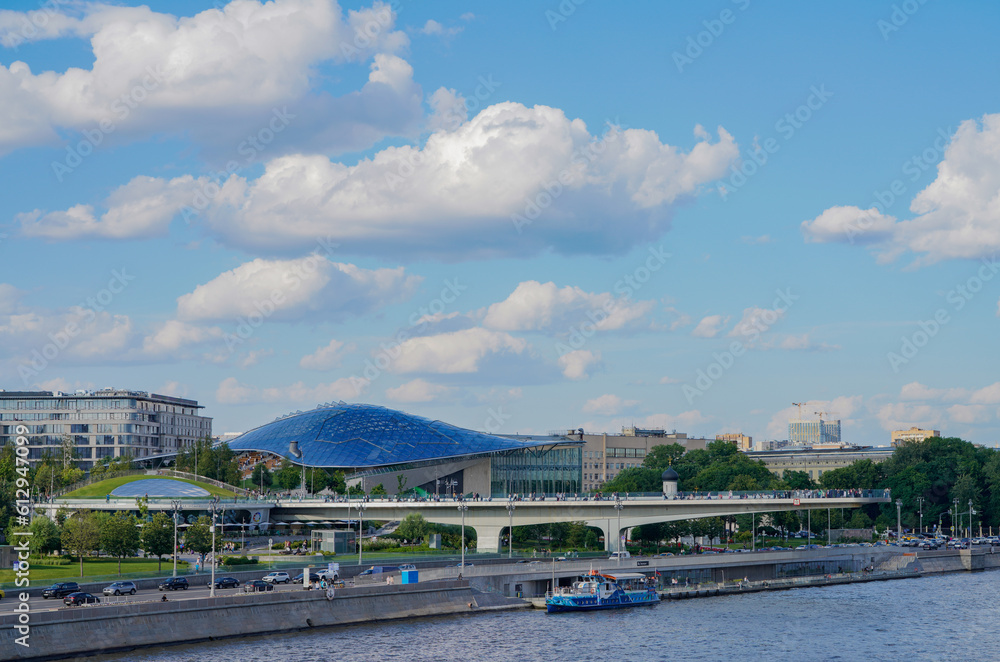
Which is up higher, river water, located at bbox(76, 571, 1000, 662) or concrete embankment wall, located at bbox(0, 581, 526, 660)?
concrete embankment wall, located at bbox(0, 581, 526, 660)

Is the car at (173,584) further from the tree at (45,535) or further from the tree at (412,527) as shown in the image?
the tree at (412,527)

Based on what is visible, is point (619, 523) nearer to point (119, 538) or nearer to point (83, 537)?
point (119, 538)

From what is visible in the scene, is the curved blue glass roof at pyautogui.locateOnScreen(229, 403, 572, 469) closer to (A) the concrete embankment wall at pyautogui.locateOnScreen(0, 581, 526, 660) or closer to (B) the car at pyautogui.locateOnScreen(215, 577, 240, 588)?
(B) the car at pyautogui.locateOnScreen(215, 577, 240, 588)

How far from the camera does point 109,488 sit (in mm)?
123500

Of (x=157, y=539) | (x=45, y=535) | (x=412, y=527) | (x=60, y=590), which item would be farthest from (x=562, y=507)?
(x=60, y=590)

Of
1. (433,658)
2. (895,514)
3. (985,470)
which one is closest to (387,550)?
(433,658)

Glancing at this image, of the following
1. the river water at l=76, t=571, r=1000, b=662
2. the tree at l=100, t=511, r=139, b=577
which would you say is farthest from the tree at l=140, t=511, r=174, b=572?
the river water at l=76, t=571, r=1000, b=662

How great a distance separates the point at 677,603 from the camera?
77.2m

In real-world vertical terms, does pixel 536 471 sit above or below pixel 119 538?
above

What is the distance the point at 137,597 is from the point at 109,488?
67.8 meters

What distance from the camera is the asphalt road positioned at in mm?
55281

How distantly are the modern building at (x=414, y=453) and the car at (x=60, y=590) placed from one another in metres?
81.6

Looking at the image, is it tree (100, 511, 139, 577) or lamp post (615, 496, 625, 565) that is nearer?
tree (100, 511, 139, 577)

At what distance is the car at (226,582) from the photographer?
66750 mm
